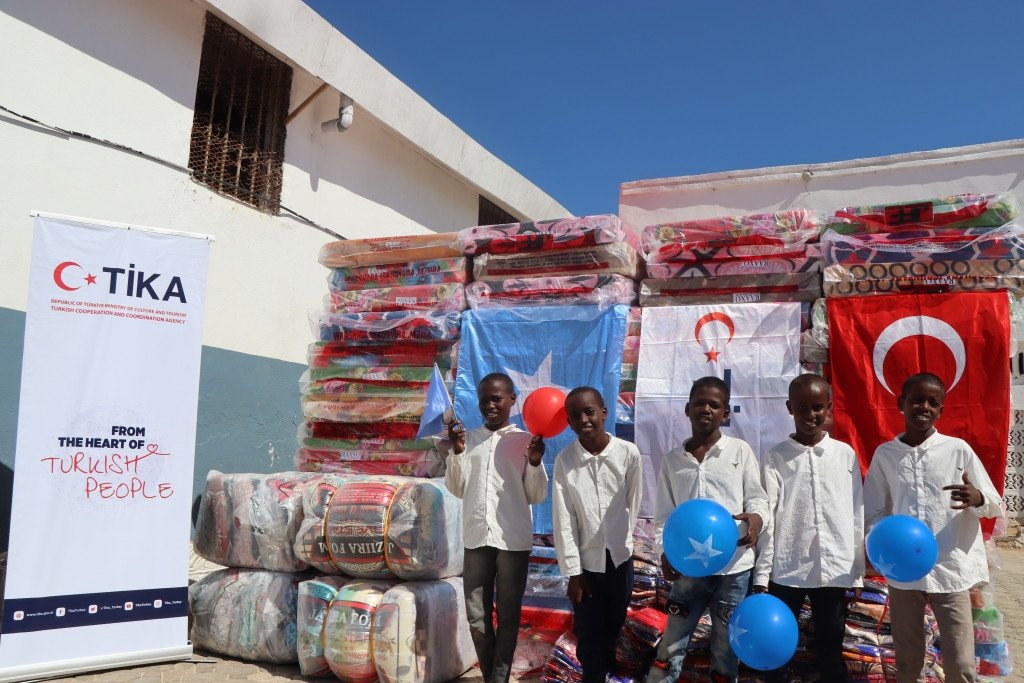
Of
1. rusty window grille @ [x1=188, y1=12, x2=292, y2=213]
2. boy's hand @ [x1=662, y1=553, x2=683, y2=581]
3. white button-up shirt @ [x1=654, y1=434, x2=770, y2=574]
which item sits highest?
rusty window grille @ [x1=188, y1=12, x2=292, y2=213]

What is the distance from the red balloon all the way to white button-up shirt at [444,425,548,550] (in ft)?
0.27

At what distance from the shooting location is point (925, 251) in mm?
4238

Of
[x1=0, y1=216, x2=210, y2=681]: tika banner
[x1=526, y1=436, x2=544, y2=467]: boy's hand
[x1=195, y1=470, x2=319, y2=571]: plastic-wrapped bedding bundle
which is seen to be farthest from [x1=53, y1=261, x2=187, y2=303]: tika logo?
[x1=526, y1=436, x2=544, y2=467]: boy's hand

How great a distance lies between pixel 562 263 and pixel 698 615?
2.36 m

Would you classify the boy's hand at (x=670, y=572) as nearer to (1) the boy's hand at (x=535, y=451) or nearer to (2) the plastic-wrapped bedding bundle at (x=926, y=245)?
(1) the boy's hand at (x=535, y=451)

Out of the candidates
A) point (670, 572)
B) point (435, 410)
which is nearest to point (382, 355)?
point (435, 410)

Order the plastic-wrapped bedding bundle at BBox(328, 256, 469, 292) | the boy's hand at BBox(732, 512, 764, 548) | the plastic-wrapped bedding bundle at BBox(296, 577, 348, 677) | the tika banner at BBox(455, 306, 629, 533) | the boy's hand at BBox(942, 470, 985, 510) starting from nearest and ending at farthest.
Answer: the boy's hand at BBox(942, 470, 985, 510) → the boy's hand at BBox(732, 512, 764, 548) → the plastic-wrapped bedding bundle at BBox(296, 577, 348, 677) → the tika banner at BBox(455, 306, 629, 533) → the plastic-wrapped bedding bundle at BBox(328, 256, 469, 292)

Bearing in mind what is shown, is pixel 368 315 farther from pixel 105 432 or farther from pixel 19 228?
pixel 19 228

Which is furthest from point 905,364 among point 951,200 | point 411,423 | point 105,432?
point 105,432

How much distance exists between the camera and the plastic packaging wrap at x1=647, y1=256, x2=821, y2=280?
15.0 ft

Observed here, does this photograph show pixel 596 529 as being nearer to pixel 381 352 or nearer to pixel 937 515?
pixel 937 515

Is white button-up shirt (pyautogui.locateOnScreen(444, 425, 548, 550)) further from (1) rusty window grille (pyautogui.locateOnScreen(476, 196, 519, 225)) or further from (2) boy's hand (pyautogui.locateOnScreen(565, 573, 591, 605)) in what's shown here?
(1) rusty window grille (pyautogui.locateOnScreen(476, 196, 519, 225))

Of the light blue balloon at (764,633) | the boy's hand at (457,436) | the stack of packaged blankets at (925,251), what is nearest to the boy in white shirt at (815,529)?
the light blue balloon at (764,633)

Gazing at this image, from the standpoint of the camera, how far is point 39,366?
4.29 metres
